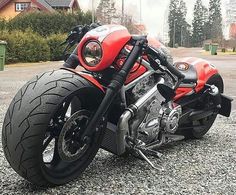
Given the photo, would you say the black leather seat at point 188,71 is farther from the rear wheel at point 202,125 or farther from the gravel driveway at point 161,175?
the gravel driveway at point 161,175

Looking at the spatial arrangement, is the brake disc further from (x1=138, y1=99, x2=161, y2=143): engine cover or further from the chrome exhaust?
(x1=138, y1=99, x2=161, y2=143): engine cover

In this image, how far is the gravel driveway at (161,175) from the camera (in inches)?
125

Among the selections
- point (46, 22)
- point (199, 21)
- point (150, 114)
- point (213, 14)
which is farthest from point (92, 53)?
point (199, 21)

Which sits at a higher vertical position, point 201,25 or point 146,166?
point 201,25

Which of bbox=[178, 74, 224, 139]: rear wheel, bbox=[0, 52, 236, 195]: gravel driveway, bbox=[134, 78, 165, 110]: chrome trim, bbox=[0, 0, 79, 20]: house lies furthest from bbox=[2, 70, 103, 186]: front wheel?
bbox=[0, 0, 79, 20]: house

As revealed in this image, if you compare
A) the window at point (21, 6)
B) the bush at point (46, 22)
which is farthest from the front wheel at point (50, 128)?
the window at point (21, 6)

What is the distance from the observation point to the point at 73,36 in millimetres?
3760

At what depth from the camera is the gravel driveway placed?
3182 millimetres

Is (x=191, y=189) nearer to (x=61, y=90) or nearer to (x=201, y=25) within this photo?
(x=61, y=90)

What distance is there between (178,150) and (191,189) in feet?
3.89

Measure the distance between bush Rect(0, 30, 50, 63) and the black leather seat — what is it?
19851 millimetres

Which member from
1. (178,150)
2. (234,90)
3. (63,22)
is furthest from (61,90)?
(63,22)

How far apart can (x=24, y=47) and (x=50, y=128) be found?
887 inches

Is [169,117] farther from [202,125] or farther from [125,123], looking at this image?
[202,125]
